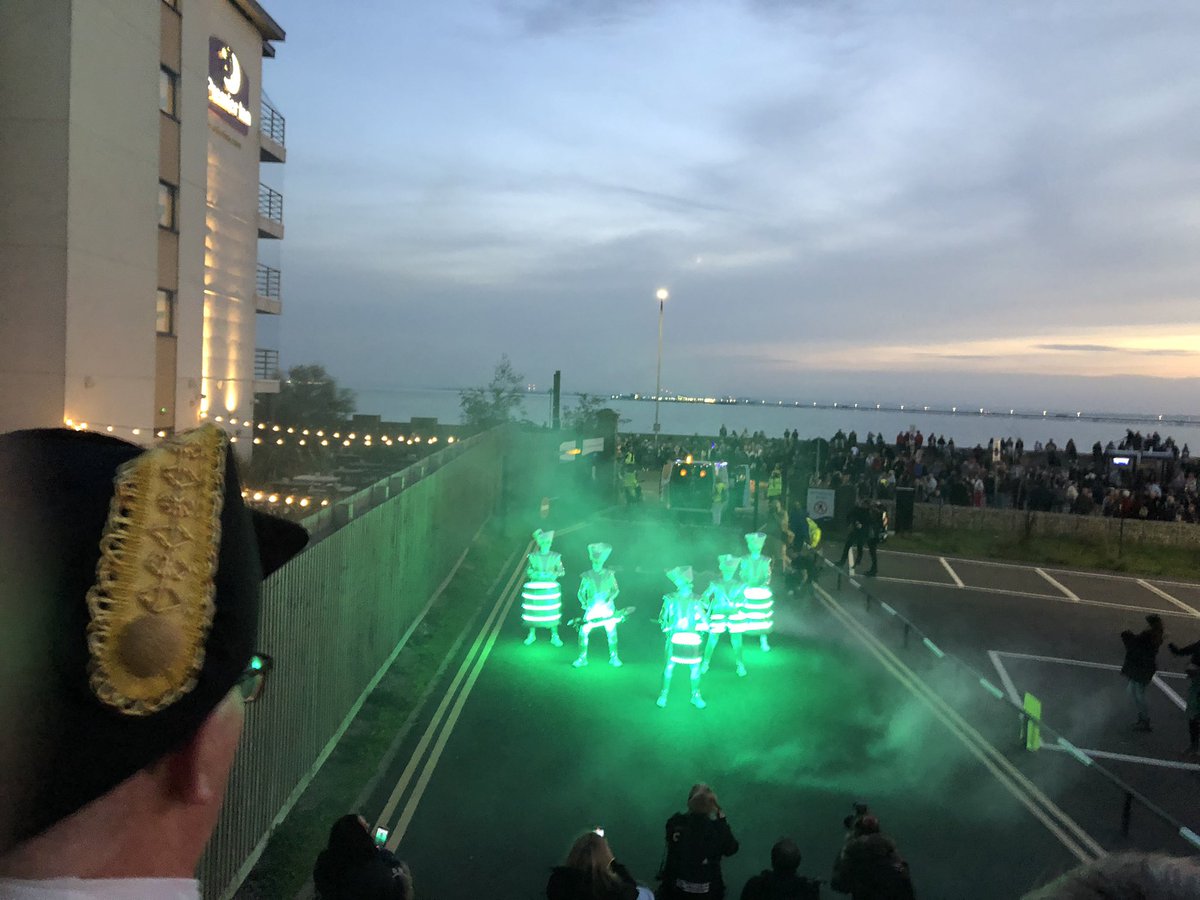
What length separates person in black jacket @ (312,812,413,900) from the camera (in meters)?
5.26

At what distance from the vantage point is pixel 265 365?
3434 centimetres

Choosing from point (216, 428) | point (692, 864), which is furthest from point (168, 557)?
point (692, 864)

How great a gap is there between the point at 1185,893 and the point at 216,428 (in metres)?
1.69

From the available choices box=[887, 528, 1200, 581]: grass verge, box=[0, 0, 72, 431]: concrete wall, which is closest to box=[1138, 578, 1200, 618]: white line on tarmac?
box=[887, 528, 1200, 581]: grass verge

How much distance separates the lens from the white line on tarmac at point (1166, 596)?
21984mm

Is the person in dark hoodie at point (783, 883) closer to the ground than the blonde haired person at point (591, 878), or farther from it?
closer to the ground

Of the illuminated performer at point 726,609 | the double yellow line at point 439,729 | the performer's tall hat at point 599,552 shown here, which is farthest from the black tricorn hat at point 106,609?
the performer's tall hat at point 599,552

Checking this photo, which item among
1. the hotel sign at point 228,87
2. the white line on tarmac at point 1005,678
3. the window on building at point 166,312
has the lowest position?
the white line on tarmac at point 1005,678

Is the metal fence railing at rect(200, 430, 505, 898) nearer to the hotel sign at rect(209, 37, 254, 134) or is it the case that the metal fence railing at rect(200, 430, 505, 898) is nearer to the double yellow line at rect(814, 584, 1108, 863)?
the double yellow line at rect(814, 584, 1108, 863)

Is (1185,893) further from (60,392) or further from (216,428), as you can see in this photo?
(60,392)

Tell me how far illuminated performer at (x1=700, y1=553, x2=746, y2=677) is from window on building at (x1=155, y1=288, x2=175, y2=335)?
17.2 meters

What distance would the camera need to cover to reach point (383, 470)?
90.9 ft

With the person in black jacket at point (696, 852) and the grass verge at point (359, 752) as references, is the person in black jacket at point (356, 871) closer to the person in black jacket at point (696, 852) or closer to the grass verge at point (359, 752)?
the person in black jacket at point (696, 852)

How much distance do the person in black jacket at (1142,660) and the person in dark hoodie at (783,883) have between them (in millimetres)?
9334
